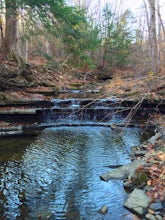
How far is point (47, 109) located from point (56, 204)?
20.4 feet

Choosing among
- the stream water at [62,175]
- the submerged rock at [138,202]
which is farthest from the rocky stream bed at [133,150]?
the stream water at [62,175]

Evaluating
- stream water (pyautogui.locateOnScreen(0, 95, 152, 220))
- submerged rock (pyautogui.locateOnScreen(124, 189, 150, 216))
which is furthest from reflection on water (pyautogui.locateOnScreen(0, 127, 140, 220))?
submerged rock (pyautogui.locateOnScreen(124, 189, 150, 216))

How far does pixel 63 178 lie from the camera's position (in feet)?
16.4

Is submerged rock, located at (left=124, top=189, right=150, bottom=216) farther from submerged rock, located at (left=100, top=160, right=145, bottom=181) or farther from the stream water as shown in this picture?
submerged rock, located at (left=100, top=160, right=145, bottom=181)

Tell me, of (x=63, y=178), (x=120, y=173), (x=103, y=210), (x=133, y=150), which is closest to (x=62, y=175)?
(x=63, y=178)

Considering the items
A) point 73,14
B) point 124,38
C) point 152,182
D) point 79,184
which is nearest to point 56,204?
point 79,184

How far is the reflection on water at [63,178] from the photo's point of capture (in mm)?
3836

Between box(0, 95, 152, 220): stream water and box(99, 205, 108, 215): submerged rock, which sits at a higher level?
box(0, 95, 152, 220): stream water

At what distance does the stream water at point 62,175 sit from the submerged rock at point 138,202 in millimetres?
106

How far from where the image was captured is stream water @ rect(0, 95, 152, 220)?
383cm

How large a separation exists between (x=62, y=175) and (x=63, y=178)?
0.47ft

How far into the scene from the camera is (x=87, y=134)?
8344 millimetres

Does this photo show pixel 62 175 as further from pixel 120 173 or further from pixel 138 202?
pixel 138 202

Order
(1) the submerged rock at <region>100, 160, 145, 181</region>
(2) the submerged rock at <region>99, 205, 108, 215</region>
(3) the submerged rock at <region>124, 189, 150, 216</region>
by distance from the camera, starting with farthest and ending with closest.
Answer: (1) the submerged rock at <region>100, 160, 145, 181</region>
(2) the submerged rock at <region>99, 205, 108, 215</region>
(3) the submerged rock at <region>124, 189, 150, 216</region>
